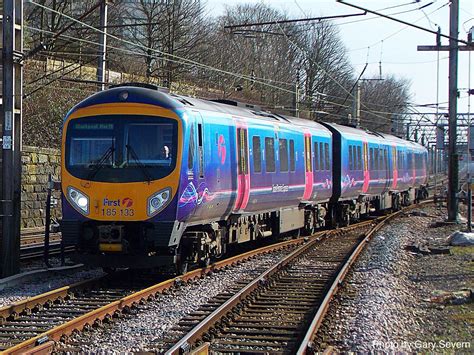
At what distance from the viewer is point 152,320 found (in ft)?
29.5

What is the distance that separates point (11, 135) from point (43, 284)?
2.45 m

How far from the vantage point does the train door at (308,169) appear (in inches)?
758

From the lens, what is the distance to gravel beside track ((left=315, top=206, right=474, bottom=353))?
811 cm

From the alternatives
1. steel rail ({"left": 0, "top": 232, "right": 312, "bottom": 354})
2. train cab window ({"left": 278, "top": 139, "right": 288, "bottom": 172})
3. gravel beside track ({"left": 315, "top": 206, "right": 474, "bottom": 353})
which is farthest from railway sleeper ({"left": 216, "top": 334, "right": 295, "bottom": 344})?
train cab window ({"left": 278, "top": 139, "right": 288, "bottom": 172})

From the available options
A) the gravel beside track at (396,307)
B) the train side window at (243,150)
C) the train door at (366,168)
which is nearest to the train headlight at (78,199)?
the train side window at (243,150)

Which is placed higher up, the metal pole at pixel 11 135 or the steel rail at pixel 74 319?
the metal pole at pixel 11 135

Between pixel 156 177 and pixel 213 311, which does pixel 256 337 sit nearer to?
pixel 213 311

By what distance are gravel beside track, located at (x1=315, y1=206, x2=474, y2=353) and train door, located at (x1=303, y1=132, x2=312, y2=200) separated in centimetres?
264

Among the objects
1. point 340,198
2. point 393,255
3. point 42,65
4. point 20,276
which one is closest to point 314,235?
point 340,198

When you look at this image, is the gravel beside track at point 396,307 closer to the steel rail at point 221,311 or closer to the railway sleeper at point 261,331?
the railway sleeper at point 261,331

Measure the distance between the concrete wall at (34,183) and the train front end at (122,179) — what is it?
11138mm

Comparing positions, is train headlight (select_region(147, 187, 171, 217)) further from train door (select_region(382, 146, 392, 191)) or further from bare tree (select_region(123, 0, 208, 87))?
bare tree (select_region(123, 0, 208, 87))

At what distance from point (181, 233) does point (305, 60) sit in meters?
41.8

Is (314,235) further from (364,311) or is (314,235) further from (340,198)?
(364,311)
